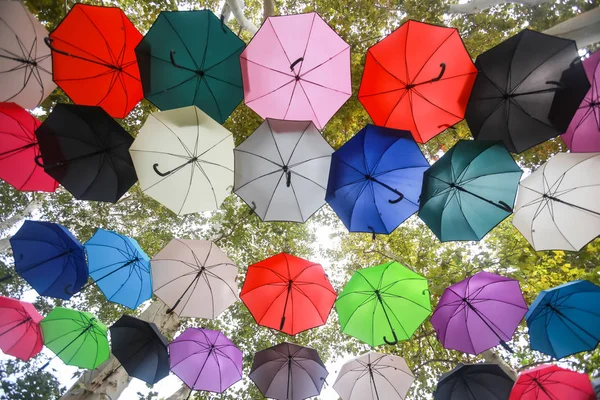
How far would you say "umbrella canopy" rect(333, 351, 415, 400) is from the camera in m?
5.98

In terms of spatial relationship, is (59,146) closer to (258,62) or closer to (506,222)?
(258,62)

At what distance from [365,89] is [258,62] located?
1.67 meters

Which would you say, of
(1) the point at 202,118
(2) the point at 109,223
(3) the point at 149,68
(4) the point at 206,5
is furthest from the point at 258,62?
(2) the point at 109,223

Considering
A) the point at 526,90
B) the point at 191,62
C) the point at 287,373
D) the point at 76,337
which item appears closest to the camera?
the point at 526,90

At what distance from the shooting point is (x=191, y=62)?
185 inches

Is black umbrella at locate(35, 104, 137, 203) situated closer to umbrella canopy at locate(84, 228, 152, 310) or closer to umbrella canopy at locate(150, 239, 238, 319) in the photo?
umbrella canopy at locate(84, 228, 152, 310)

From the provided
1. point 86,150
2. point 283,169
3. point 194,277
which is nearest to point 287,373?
point 194,277

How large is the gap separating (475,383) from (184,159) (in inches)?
236

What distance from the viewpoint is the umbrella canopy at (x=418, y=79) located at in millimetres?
4316

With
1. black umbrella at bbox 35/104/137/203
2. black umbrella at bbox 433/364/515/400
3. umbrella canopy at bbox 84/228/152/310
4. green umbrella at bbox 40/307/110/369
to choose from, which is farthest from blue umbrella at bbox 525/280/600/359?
green umbrella at bbox 40/307/110/369

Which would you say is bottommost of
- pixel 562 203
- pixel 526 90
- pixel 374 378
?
pixel 374 378

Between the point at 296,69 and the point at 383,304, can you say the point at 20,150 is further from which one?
the point at 383,304

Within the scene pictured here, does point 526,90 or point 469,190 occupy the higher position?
point 526,90

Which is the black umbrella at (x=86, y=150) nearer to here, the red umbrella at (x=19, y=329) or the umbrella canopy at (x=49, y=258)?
the umbrella canopy at (x=49, y=258)
